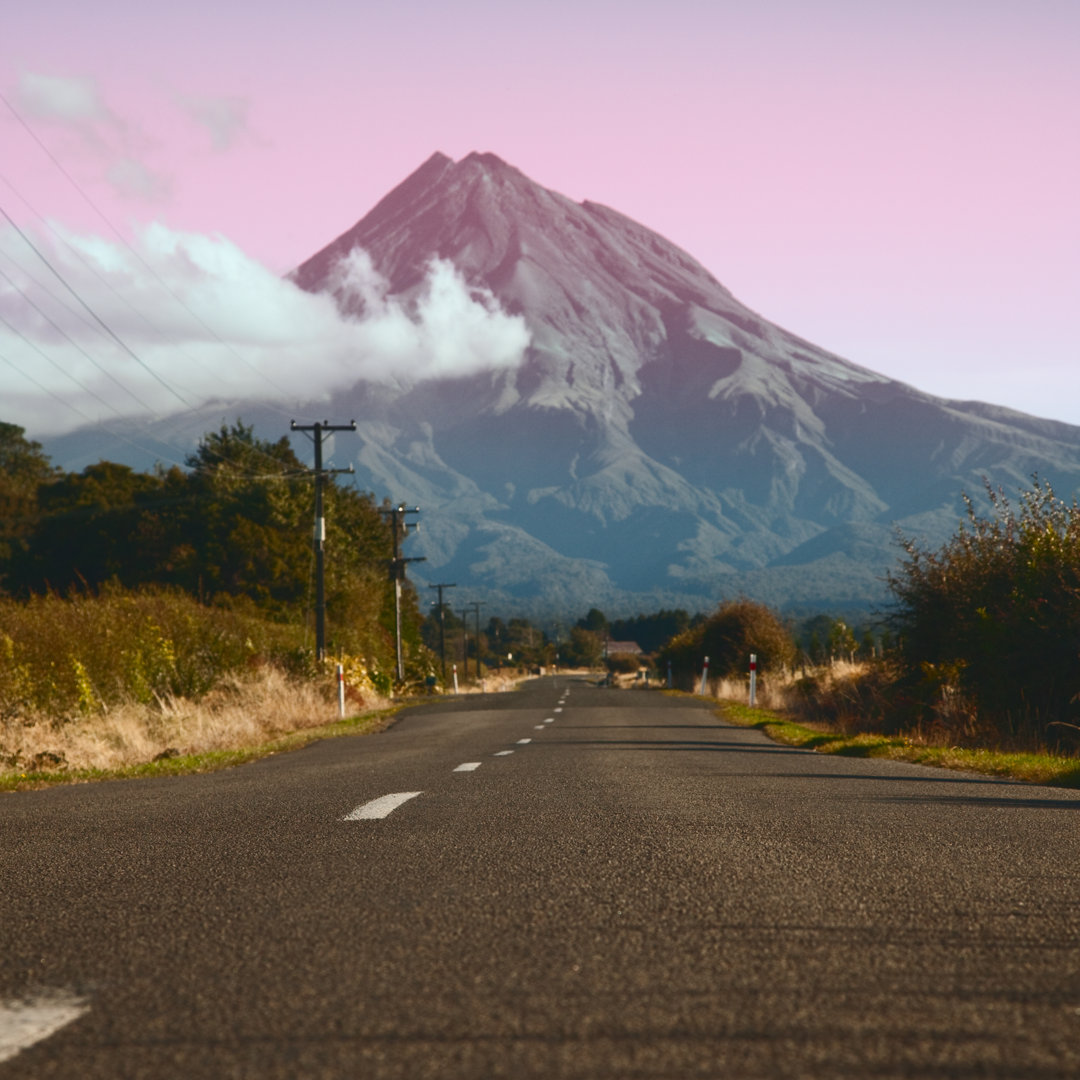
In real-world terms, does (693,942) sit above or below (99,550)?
below

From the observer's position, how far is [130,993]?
4008 millimetres

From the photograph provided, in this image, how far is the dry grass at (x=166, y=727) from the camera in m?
15.4

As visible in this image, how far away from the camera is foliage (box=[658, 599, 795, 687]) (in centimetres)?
4781

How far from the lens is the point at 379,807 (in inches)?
348

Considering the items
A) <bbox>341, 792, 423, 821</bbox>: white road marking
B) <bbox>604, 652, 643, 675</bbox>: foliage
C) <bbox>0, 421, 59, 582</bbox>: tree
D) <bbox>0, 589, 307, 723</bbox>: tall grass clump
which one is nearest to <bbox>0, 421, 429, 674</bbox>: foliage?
<bbox>0, 421, 59, 582</bbox>: tree

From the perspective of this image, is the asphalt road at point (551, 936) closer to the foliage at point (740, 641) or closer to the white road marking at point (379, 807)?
the white road marking at point (379, 807)

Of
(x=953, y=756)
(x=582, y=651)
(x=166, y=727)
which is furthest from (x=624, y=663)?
(x=953, y=756)

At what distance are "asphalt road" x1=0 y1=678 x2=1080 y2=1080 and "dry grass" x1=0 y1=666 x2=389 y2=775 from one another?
19.8 feet

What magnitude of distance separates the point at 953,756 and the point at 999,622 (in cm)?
513

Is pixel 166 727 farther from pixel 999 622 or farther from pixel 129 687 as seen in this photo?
pixel 999 622

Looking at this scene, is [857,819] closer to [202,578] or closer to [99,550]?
[202,578]

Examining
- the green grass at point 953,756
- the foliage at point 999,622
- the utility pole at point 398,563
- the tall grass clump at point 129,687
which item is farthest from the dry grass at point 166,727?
the utility pole at point 398,563

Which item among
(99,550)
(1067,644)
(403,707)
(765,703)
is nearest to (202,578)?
(99,550)

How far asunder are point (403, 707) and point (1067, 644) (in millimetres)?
23110
